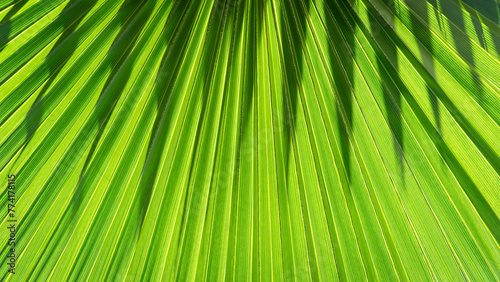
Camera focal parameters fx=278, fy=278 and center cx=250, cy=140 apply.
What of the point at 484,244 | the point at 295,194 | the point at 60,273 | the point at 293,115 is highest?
the point at 293,115

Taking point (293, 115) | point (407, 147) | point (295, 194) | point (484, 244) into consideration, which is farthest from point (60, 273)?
point (484, 244)

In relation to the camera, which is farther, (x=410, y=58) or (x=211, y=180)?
(x=211, y=180)

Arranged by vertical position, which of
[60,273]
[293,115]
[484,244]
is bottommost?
[60,273]

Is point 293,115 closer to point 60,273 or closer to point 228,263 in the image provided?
point 228,263

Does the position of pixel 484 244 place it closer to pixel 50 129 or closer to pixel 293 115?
pixel 293 115

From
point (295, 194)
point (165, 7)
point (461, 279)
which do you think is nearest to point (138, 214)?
point (295, 194)

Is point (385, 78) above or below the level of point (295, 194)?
above
